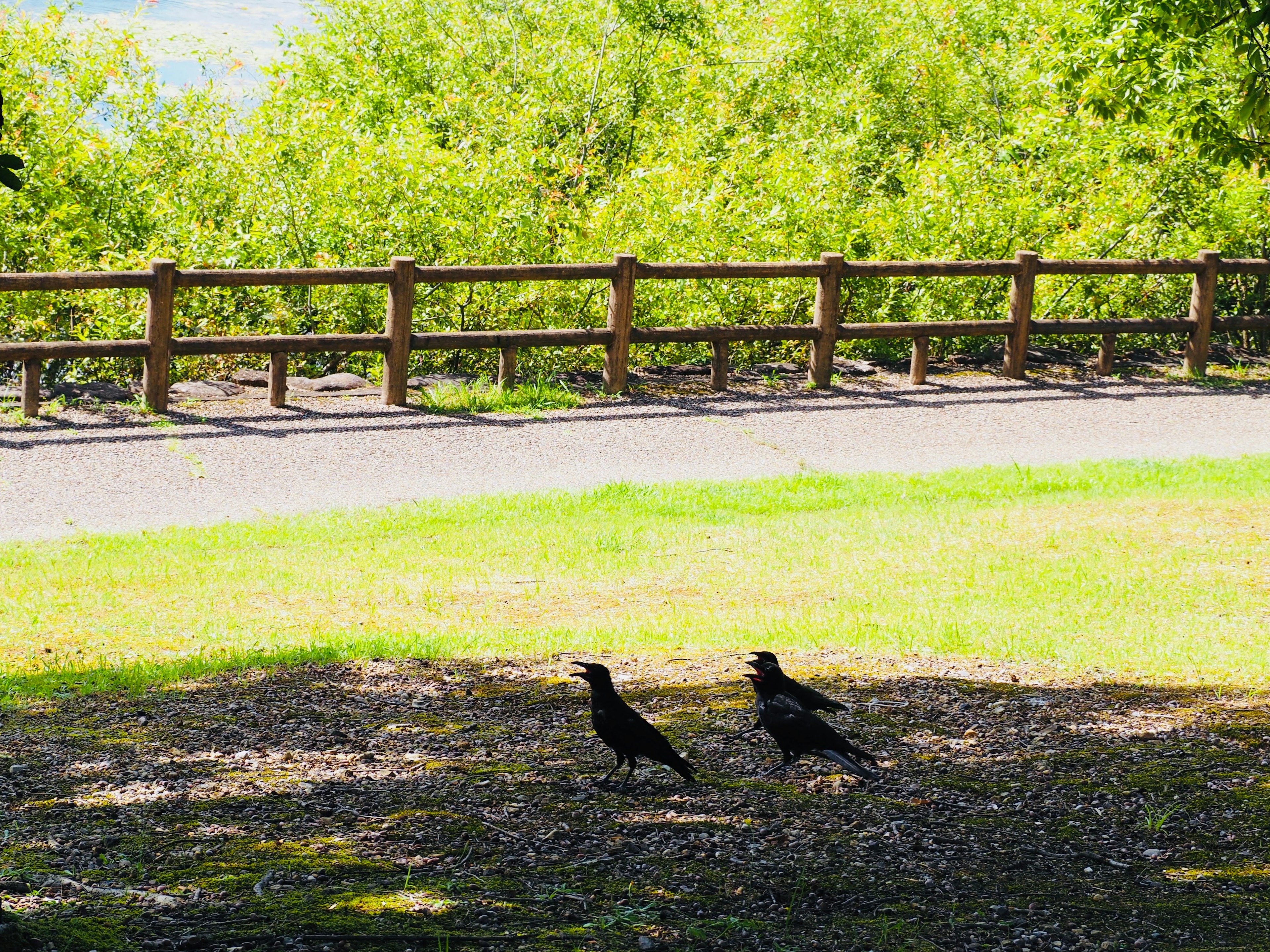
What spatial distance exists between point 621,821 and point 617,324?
10.5 meters

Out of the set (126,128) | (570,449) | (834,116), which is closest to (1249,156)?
(570,449)

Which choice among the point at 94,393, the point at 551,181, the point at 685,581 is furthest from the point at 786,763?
the point at 551,181

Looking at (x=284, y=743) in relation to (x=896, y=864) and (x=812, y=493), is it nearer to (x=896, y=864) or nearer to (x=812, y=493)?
(x=896, y=864)

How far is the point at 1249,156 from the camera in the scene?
10.6 metres

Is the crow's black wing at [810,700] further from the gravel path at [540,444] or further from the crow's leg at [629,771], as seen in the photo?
the gravel path at [540,444]

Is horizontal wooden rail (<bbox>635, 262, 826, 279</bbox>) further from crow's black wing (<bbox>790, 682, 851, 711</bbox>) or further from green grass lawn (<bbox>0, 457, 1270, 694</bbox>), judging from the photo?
crow's black wing (<bbox>790, 682, 851, 711</bbox>)

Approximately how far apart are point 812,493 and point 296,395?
5618 mm

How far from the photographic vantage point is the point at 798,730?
4715 mm

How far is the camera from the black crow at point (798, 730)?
4688mm

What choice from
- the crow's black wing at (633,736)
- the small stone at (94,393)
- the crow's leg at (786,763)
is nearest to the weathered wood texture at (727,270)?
the small stone at (94,393)

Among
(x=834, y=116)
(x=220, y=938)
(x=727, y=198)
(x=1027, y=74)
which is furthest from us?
(x=834, y=116)

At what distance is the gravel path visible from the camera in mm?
10500

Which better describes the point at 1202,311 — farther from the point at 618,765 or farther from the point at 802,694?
the point at 618,765

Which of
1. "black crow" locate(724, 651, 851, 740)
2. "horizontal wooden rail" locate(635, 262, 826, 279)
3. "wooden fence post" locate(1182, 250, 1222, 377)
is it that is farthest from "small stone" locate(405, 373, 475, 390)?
"black crow" locate(724, 651, 851, 740)
